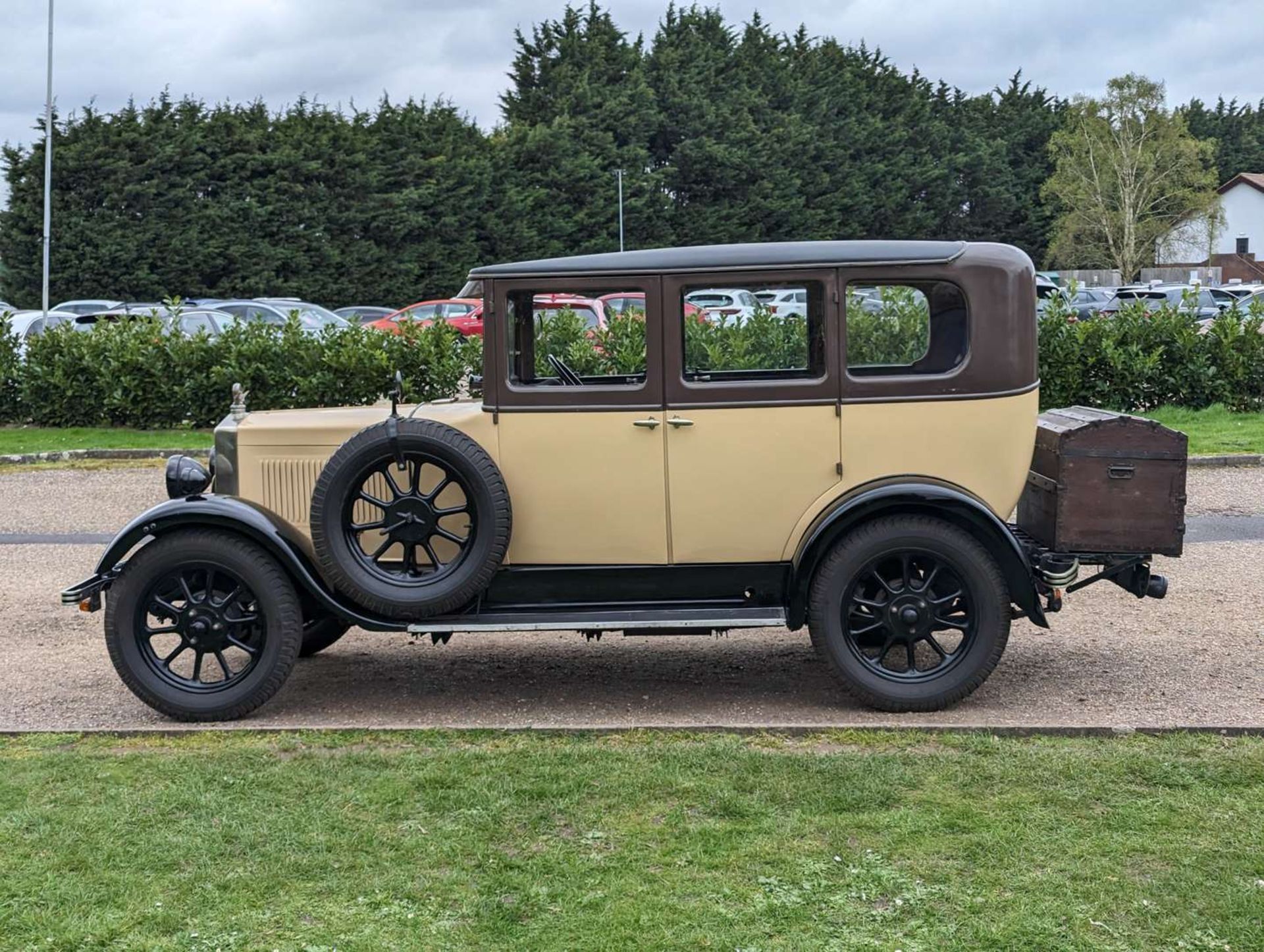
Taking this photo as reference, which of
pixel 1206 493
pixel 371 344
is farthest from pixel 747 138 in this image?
pixel 1206 493

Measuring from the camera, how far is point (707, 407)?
236 inches

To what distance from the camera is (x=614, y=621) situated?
19.8 feet

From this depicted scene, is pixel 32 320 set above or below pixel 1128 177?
below

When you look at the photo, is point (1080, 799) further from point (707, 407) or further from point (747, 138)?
point (747, 138)

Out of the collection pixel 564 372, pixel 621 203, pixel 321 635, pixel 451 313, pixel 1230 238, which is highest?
pixel 1230 238

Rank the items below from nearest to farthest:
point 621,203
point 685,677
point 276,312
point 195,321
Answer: point 685,677, point 195,321, point 276,312, point 621,203

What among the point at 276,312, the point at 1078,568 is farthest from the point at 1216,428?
the point at 276,312

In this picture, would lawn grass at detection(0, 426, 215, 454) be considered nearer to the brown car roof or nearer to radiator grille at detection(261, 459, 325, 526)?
radiator grille at detection(261, 459, 325, 526)

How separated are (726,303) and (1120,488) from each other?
6.42 feet

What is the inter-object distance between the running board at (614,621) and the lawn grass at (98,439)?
1038 centimetres

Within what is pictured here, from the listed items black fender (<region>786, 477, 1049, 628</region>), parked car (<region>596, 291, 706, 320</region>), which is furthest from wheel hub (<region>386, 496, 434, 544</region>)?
black fender (<region>786, 477, 1049, 628</region>)

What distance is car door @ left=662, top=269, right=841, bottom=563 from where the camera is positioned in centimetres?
598

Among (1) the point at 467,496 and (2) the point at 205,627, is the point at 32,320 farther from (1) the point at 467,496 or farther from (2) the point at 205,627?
(1) the point at 467,496

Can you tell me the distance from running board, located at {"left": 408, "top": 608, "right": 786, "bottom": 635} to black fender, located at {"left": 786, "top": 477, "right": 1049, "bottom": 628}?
19cm
